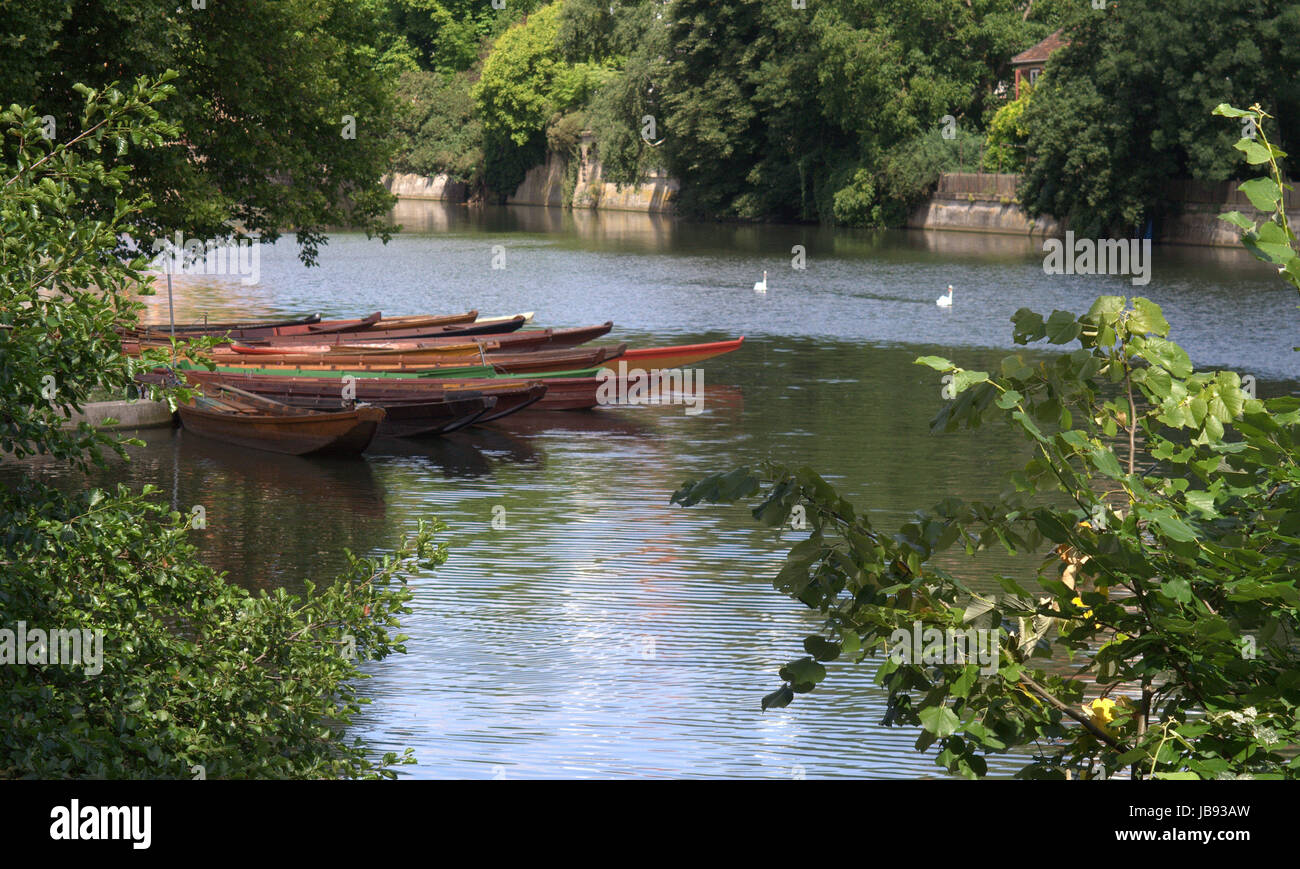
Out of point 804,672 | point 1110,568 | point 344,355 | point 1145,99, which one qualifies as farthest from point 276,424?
point 1145,99

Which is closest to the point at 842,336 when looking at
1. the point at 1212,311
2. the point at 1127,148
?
the point at 1212,311

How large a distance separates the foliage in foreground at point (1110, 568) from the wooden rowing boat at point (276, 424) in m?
16.3

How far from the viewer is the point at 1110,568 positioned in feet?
11.9

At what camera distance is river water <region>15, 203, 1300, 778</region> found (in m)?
9.86

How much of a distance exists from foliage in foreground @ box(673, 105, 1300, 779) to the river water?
16.7 ft

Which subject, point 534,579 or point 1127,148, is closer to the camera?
point 534,579

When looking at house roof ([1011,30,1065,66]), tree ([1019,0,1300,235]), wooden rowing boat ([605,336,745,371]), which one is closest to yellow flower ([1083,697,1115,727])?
wooden rowing boat ([605,336,745,371])

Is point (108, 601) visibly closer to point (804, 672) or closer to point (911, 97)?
point (804, 672)

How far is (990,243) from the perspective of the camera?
2387 inches

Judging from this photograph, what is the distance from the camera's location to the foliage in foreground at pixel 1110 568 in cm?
355

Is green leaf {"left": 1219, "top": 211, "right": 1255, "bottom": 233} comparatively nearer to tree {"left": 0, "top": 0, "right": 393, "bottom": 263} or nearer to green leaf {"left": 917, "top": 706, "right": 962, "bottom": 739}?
green leaf {"left": 917, "top": 706, "right": 962, "bottom": 739}
